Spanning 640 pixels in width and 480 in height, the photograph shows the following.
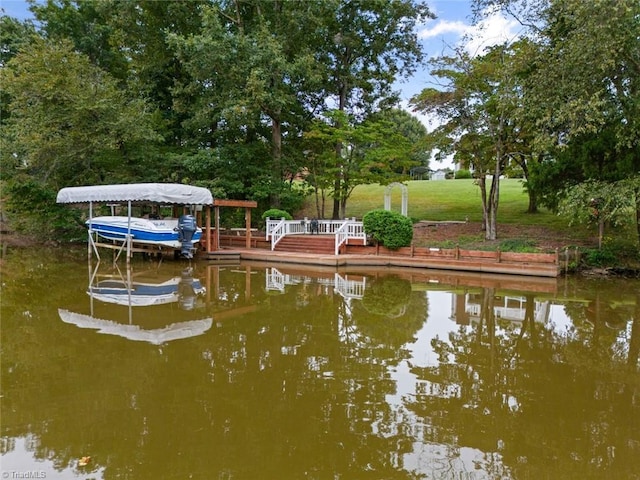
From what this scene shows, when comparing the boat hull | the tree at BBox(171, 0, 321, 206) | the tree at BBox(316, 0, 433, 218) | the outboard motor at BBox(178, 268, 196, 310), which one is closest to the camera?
the outboard motor at BBox(178, 268, 196, 310)

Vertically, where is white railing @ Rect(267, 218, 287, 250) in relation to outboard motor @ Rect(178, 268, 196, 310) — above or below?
above

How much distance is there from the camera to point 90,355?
5.30 metres

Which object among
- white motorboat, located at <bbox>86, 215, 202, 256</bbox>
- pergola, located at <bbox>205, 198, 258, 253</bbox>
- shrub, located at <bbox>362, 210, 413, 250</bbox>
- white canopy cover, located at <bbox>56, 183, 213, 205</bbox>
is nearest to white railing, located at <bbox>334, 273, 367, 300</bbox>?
shrub, located at <bbox>362, 210, 413, 250</bbox>

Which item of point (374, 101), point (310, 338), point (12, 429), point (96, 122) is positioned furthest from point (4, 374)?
point (374, 101)

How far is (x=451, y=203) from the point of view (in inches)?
982

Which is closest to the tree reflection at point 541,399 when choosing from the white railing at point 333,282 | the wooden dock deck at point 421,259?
the white railing at point 333,282

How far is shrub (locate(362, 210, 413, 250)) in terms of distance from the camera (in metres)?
14.5

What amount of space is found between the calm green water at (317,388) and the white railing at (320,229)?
6.64m

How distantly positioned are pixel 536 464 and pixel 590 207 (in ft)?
34.7

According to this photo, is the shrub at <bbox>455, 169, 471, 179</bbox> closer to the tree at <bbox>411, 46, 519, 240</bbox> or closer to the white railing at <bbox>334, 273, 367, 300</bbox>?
the tree at <bbox>411, 46, 519, 240</bbox>

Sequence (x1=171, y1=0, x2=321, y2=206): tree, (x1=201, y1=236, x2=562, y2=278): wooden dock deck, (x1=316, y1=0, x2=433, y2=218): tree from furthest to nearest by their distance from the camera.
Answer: (x1=316, y1=0, x2=433, y2=218): tree, (x1=171, y1=0, x2=321, y2=206): tree, (x1=201, y1=236, x2=562, y2=278): wooden dock deck

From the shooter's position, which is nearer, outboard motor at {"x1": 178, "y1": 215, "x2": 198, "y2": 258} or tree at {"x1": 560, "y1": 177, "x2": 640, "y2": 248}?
tree at {"x1": 560, "y1": 177, "x2": 640, "y2": 248}

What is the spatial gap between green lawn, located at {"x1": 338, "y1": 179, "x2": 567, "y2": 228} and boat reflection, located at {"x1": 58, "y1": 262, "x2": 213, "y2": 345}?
14489 millimetres

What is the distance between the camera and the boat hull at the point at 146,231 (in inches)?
546
